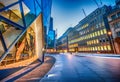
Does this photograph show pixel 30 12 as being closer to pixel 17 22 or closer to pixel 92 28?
pixel 17 22

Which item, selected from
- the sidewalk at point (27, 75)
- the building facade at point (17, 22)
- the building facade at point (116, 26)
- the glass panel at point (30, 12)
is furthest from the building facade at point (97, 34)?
the sidewalk at point (27, 75)

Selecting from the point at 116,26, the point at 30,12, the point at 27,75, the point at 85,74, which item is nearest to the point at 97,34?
the point at 116,26

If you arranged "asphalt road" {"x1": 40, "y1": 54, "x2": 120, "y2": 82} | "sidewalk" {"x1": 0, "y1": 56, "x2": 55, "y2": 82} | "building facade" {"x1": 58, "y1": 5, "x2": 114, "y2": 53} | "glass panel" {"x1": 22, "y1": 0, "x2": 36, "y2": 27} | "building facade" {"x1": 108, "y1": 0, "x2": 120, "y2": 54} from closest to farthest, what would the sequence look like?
"asphalt road" {"x1": 40, "y1": 54, "x2": 120, "y2": 82} < "sidewalk" {"x1": 0, "y1": 56, "x2": 55, "y2": 82} < "glass panel" {"x1": 22, "y1": 0, "x2": 36, "y2": 27} < "building facade" {"x1": 108, "y1": 0, "x2": 120, "y2": 54} < "building facade" {"x1": 58, "y1": 5, "x2": 114, "y2": 53}

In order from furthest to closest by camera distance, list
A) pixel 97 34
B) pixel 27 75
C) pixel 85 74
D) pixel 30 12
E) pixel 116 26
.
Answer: pixel 97 34 → pixel 116 26 → pixel 30 12 → pixel 27 75 → pixel 85 74

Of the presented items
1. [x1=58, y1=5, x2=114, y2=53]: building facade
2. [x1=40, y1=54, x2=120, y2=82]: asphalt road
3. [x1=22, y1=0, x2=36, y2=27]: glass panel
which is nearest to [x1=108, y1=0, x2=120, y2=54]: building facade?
[x1=58, y1=5, x2=114, y2=53]: building facade

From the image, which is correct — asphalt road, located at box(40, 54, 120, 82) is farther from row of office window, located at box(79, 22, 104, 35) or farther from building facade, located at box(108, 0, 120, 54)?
row of office window, located at box(79, 22, 104, 35)

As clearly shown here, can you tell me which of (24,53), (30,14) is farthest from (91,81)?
(24,53)

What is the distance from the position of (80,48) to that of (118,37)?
37.7m

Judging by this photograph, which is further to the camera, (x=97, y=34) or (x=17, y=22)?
(x=97, y=34)

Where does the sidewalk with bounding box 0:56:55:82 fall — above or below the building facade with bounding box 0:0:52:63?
below

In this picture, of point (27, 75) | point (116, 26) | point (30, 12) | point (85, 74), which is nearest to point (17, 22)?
point (30, 12)

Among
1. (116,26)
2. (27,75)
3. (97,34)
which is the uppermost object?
(116,26)

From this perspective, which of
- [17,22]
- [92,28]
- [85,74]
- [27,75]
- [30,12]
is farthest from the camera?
[92,28]

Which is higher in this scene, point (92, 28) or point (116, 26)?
point (92, 28)
